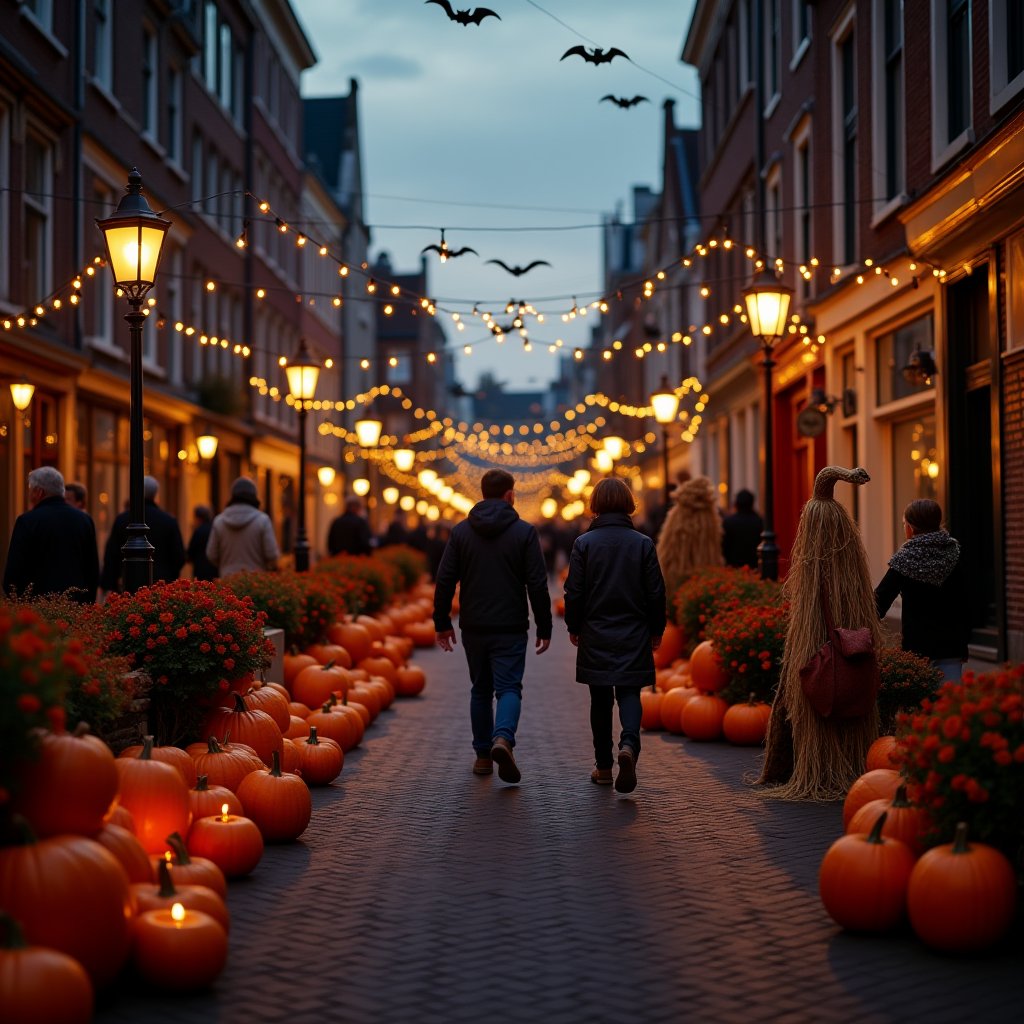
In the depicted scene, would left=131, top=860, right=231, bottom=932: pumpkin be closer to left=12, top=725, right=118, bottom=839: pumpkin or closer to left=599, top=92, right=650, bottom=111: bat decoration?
left=12, top=725, right=118, bottom=839: pumpkin

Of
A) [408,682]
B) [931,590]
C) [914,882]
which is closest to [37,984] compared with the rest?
[914,882]

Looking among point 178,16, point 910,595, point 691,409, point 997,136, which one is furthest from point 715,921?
point 691,409

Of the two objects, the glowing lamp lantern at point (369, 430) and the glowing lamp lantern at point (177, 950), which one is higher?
the glowing lamp lantern at point (369, 430)

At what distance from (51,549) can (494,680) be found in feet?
11.6

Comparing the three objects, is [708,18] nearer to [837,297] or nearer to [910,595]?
[837,297]

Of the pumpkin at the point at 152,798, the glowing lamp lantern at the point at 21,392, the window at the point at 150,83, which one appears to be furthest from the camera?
the window at the point at 150,83

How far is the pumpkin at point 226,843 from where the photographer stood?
6758 millimetres

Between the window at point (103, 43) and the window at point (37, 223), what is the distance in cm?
318

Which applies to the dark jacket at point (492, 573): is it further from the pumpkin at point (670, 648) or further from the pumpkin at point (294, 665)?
the pumpkin at point (670, 648)

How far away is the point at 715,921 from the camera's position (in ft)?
20.2

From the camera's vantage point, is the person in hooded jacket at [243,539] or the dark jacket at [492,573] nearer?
the dark jacket at [492,573]

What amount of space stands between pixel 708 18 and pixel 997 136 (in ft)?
75.5

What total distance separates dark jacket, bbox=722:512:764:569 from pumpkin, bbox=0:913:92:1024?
44.0ft

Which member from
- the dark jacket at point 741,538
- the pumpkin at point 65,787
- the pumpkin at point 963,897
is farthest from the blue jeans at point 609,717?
the dark jacket at point 741,538
